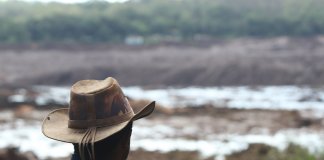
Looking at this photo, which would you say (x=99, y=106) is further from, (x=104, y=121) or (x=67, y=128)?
(x=67, y=128)

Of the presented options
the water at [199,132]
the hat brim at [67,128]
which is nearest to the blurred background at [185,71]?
the water at [199,132]

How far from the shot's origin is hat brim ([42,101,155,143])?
222 centimetres

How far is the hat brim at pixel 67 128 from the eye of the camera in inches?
87.4

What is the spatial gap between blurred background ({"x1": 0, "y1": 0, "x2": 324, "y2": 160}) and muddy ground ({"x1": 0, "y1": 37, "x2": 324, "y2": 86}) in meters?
0.07

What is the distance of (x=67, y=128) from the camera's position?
2.39 meters

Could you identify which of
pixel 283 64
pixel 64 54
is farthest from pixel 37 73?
pixel 283 64

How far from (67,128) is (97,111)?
6.9 inches

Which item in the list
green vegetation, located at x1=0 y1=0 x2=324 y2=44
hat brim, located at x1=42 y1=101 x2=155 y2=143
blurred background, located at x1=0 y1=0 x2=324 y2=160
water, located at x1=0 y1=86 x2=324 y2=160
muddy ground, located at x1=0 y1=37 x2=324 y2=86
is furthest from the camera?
green vegetation, located at x1=0 y1=0 x2=324 y2=44

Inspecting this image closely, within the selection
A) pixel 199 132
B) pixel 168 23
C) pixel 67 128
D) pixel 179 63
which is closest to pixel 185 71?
pixel 179 63

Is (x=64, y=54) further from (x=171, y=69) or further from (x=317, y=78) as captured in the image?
(x=317, y=78)

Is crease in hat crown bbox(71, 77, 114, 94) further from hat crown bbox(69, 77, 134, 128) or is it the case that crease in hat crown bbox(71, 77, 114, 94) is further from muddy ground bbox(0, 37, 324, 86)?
muddy ground bbox(0, 37, 324, 86)

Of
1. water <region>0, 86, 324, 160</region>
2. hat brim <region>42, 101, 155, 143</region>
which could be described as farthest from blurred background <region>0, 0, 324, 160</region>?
hat brim <region>42, 101, 155, 143</region>

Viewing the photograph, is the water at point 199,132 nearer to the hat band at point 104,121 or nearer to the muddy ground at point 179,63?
the muddy ground at point 179,63

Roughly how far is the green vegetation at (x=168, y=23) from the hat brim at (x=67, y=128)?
44.9 meters
